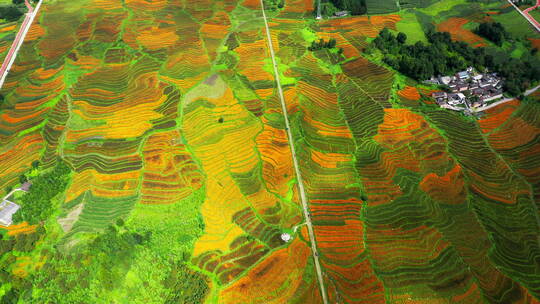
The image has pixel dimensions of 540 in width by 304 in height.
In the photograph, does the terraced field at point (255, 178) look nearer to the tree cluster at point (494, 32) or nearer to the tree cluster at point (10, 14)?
the tree cluster at point (494, 32)

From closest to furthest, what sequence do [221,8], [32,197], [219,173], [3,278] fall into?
1. [3,278]
2. [32,197]
3. [219,173]
4. [221,8]

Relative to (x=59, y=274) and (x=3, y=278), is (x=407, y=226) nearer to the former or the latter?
(x=59, y=274)

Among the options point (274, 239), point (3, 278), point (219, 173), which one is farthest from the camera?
point (219, 173)

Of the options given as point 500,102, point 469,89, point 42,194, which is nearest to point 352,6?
point 469,89

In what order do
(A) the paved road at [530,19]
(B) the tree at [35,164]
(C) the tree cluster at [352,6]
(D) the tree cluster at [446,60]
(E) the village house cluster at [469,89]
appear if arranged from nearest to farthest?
(B) the tree at [35,164], (E) the village house cluster at [469,89], (D) the tree cluster at [446,60], (A) the paved road at [530,19], (C) the tree cluster at [352,6]

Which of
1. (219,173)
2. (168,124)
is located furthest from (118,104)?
(219,173)

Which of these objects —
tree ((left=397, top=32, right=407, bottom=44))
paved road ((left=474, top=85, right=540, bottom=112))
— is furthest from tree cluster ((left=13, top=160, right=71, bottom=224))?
tree ((left=397, top=32, right=407, bottom=44))

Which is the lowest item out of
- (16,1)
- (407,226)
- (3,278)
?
(3,278)

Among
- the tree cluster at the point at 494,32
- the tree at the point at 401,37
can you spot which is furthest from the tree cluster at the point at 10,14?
the tree cluster at the point at 494,32
